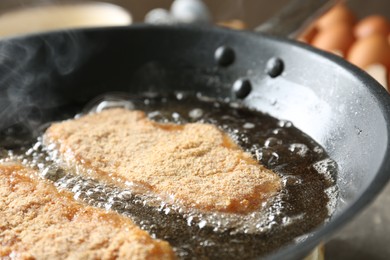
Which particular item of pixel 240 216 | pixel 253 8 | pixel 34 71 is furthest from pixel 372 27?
pixel 240 216

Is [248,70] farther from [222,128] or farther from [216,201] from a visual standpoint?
[216,201]

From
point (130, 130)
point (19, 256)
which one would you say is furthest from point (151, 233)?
point (130, 130)

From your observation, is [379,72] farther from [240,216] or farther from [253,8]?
[240,216]

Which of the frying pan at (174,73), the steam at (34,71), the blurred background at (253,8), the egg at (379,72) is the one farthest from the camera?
the blurred background at (253,8)

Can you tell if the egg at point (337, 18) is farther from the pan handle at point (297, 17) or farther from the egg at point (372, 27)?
the pan handle at point (297, 17)

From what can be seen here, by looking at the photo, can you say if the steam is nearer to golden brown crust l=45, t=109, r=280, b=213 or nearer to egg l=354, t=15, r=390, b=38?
golden brown crust l=45, t=109, r=280, b=213

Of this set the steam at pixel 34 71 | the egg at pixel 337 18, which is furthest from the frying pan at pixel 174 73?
the egg at pixel 337 18
